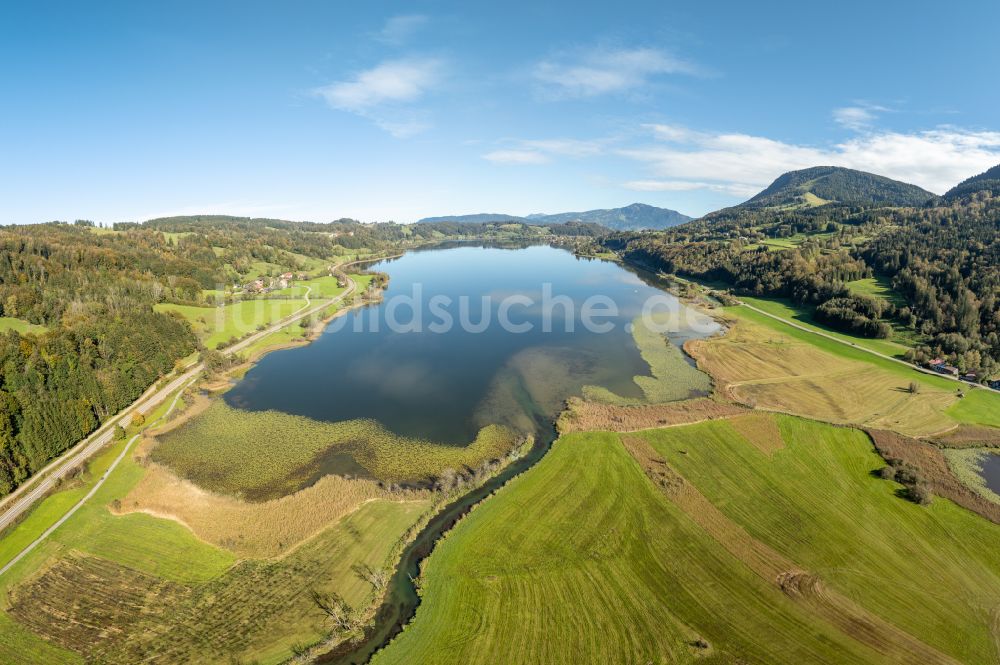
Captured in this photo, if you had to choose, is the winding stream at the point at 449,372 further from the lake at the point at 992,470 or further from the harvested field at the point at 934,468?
the lake at the point at 992,470

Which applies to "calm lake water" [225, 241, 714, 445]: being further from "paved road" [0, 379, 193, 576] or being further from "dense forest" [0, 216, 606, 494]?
"dense forest" [0, 216, 606, 494]

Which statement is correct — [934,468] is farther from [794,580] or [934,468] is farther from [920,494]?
[794,580]

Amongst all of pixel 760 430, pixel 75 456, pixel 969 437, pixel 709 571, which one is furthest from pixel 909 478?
pixel 75 456

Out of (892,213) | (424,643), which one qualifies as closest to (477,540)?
(424,643)

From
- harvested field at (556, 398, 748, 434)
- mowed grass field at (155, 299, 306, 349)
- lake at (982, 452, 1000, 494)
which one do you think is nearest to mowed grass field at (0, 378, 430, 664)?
harvested field at (556, 398, 748, 434)

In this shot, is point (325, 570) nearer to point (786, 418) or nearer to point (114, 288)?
point (786, 418)

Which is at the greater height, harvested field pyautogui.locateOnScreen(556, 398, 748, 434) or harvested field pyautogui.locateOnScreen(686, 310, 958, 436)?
harvested field pyautogui.locateOnScreen(686, 310, 958, 436)
